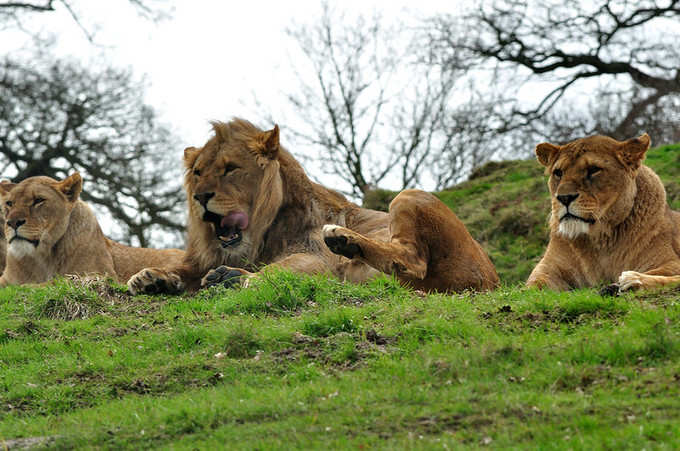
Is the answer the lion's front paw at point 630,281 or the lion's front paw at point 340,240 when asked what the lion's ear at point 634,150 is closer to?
the lion's front paw at point 630,281

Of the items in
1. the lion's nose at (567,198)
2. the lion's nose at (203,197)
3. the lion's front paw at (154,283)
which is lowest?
the lion's front paw at (154,283)

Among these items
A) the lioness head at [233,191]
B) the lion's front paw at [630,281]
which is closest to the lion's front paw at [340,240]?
the lioness head at [233,191]

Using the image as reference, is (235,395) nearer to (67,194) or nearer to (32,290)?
(32,290)

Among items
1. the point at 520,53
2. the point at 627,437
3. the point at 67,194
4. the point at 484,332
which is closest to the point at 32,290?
the point at 67,194

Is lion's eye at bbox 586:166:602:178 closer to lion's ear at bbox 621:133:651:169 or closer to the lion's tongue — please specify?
lion's ear at bbox 621:133:651:169

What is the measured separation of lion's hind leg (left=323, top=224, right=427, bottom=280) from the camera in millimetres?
7781

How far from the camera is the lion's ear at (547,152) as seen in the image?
8.37m

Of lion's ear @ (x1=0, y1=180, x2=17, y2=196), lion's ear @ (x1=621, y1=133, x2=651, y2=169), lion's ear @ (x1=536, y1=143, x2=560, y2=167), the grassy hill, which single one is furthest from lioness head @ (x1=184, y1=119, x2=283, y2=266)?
lion's ear @ (x1=0, y1=180, x2=17, y2=196)

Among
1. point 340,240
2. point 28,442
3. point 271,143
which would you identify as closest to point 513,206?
point 271,143

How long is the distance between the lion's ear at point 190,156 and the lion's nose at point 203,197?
1.94 feet

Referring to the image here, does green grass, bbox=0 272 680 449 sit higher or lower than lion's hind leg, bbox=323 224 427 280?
lower

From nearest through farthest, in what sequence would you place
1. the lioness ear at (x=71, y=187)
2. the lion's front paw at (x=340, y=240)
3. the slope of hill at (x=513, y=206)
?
the lion's front paw at (x=340, y=240) < the lioness ear at (x=71, y=187) < the slope of hill at (x=513, y=206)

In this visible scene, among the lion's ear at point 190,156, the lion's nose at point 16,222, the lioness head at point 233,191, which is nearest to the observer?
the lioness head at point 233,191

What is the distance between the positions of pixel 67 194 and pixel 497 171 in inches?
416
